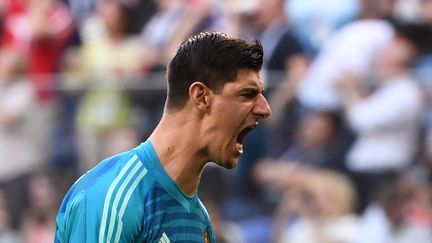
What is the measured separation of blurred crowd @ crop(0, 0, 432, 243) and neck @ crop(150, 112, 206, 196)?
443 centimetres

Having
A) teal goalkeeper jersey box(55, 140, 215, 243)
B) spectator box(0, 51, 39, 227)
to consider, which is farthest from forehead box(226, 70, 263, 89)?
spectator box(0, 51, 39, 227)

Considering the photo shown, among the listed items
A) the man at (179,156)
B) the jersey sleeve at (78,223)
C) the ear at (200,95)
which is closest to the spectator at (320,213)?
the man at (179,156)

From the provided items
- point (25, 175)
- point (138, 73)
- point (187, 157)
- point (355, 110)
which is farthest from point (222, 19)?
point (187, 157)

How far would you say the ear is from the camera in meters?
4.07

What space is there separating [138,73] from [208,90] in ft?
18.4

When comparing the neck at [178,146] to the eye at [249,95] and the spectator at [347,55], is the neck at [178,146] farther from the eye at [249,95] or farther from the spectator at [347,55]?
the spectator at [347,55]

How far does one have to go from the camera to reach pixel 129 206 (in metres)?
3.97

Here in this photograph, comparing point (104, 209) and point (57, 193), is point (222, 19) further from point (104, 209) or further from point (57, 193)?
point (104, 209)

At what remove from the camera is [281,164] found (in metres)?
9.05

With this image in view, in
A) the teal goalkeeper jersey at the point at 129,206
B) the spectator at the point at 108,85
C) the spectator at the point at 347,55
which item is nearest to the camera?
the teal goalkeeper jersey at the point at 129,206

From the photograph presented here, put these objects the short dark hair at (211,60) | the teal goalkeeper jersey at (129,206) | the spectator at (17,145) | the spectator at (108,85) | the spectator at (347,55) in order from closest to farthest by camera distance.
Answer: the teal goalkeeper jersey at (129,206) < the short dark hair at (211,60) < the spectator at (347,55) < the spectator at (108,85) < the spectator at (17,145)

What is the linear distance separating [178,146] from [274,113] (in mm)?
4774

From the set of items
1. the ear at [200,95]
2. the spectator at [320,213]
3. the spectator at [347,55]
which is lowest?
the ear at [200,95]

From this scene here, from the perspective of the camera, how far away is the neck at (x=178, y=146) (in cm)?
416
